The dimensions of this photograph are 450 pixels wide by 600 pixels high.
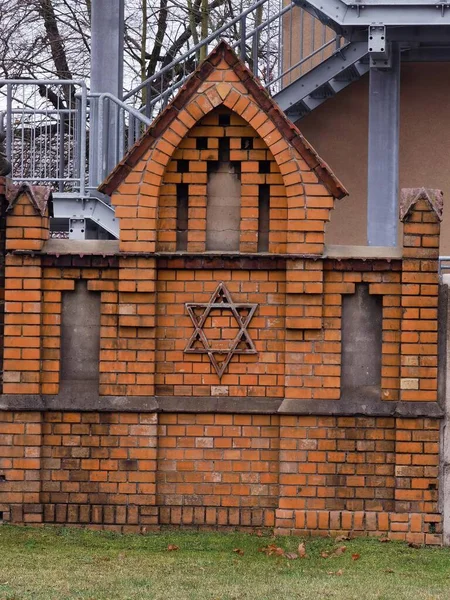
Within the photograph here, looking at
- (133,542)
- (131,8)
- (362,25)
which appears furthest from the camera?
(131,8)

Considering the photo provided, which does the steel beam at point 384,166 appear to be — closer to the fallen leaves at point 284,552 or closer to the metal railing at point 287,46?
the metal railing at point 287,46

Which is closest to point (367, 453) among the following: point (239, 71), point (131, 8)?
point (239, 71)

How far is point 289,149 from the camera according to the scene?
8.17 metres

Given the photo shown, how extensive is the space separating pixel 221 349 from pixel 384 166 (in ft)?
14.7

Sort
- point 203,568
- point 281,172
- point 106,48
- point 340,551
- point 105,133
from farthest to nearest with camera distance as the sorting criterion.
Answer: point 106,48
point 105,133
point 281,172
point 340,551
point 203,568

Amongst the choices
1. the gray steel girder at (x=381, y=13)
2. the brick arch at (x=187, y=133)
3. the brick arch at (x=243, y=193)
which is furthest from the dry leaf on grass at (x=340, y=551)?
the gray steel girder at (x=381, y=13)

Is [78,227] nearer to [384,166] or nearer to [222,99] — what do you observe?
[222,99]

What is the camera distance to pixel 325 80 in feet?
42.6

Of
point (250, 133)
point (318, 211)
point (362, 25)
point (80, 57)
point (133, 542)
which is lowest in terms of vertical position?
point (133, 542)

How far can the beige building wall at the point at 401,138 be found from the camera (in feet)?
46.3

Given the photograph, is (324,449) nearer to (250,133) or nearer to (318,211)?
(318,211)

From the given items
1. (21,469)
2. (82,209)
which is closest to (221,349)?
(21,469)

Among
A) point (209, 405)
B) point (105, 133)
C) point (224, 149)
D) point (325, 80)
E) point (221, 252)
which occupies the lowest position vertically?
point (209, 405)

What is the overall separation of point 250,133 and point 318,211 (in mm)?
784
